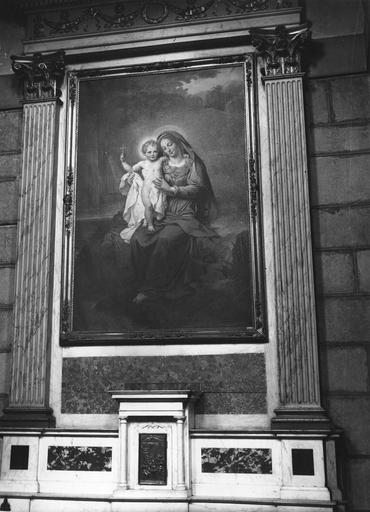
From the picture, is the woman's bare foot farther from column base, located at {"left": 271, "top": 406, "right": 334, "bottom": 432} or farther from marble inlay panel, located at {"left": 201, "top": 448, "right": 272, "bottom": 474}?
column base, located at {"left": 271, "top": 406, "right": 334, "bottom": 432}

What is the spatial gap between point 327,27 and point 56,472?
5.59m

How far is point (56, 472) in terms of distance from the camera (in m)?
6.86

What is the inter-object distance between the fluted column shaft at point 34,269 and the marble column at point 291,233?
249 centimetres

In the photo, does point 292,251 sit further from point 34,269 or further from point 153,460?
point 34,269

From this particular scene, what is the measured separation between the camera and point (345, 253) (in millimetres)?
7031

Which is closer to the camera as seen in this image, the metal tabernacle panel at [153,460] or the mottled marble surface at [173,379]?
the metal tabernacle panel at [153,460]

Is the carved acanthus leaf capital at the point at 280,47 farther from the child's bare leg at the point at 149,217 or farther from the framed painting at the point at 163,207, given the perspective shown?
the child's bare leg at the point at 149,217

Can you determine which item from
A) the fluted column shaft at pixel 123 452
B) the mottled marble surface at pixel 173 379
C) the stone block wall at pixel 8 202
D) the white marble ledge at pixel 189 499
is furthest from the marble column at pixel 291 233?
the stone block wall at pixel 8 202

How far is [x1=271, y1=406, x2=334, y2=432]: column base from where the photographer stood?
257 inches

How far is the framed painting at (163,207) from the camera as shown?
23.5ft

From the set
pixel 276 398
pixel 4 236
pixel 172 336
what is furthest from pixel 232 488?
pixel 4 236

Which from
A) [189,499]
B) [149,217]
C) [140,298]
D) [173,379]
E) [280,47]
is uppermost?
[280,47]

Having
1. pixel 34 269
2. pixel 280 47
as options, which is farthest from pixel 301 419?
pixel 280 47

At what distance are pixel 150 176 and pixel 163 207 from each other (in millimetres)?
402
